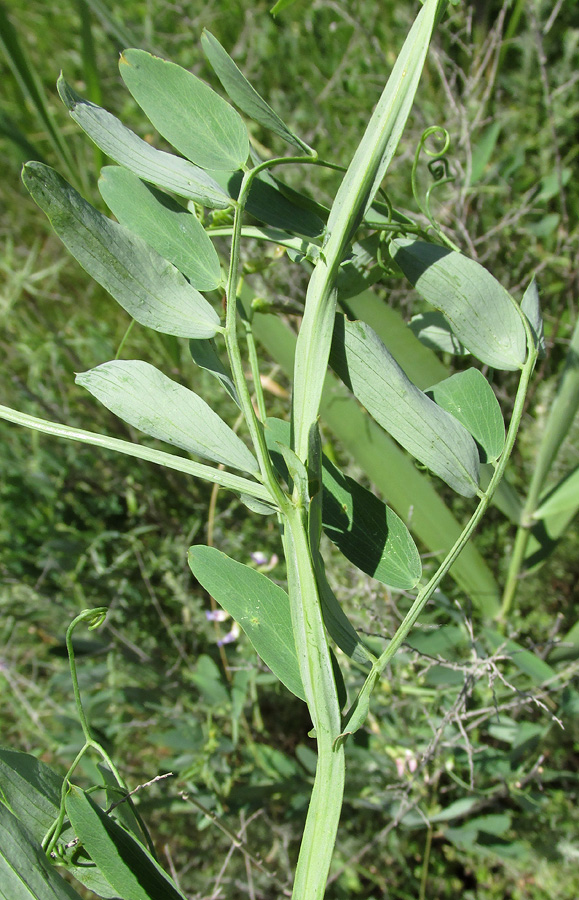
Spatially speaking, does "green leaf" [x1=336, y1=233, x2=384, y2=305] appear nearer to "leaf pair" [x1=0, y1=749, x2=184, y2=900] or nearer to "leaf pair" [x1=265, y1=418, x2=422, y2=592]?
"leaf pair" [x1=265, y1=418, x2=422, y2=592]

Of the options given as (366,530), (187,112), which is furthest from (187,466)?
(187,112)

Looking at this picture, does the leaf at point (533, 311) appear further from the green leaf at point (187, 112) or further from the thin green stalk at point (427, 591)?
the green leaf at point (187, 112)

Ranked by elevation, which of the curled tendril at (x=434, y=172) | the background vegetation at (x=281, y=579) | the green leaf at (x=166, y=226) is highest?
the curled tendril at (x=434, y=172)

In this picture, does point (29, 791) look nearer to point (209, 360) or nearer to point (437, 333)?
point (209, 360)

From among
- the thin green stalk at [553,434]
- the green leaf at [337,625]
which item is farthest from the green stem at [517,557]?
the green leaf at [337,625]

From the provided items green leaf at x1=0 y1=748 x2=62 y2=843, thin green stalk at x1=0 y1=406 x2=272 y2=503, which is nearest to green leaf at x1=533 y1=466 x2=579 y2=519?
thin green stalk at x1=0 y1=406 x2=272 y2=503

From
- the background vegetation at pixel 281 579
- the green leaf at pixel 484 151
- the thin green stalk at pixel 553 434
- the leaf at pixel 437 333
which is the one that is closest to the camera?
the leaf at pixel 437 333
